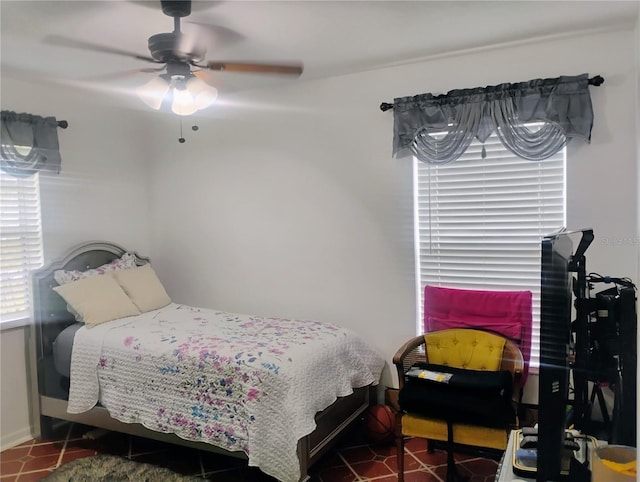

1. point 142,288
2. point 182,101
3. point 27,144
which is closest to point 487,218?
point 182,101

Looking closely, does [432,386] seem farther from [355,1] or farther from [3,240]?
[3,240]

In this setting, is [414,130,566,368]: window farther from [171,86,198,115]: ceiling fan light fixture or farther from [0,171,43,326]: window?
[0,171,43,326]: window

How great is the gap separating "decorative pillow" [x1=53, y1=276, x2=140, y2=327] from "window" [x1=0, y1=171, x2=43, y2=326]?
10.4 inches

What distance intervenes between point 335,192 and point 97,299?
1.82 metres

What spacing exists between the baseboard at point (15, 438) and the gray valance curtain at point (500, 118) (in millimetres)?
3151

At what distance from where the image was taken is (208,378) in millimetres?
2633

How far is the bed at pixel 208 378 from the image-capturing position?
246 cm

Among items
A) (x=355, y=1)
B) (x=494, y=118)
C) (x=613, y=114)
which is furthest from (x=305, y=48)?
(x=613, y=114)

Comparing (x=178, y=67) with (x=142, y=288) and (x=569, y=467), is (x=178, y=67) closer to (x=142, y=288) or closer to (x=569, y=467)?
(x=142, y=288)

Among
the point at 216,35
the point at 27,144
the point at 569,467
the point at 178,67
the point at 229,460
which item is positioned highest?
the point at 216,35

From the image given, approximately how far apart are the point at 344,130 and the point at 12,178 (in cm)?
228

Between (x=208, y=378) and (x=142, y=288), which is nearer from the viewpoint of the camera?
(x=208, y=378)

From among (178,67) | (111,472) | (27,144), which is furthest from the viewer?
(27,144)

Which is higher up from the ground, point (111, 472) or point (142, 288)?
point (142, 288)
